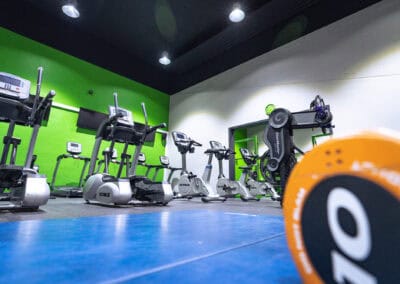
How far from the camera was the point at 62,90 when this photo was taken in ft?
22.2

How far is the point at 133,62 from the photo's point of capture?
8.55 metres

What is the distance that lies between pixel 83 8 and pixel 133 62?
252cm

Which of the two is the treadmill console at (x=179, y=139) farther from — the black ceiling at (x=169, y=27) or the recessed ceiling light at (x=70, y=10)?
the recessed ceiling light at (x=70, y=10)

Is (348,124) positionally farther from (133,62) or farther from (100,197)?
→ (133,62)

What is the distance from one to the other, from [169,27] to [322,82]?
4.39 metres

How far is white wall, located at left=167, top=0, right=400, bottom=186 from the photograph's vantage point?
4.90 metres

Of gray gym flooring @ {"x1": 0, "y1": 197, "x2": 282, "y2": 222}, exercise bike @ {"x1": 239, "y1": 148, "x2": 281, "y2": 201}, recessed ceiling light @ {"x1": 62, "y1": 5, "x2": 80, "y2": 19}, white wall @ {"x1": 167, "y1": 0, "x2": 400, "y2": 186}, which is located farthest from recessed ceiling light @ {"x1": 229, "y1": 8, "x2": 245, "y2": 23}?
gray gym flooring @ {"x1": 0, "y1": 197, "x2": 282, "y2": 222}

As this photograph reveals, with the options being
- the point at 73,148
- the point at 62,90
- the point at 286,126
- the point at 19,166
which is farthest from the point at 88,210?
the point at 62,90

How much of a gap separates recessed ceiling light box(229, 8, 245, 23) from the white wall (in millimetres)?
1545

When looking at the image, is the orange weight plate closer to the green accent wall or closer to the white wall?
the white wall

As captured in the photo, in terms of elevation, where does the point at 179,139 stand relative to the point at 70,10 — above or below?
below

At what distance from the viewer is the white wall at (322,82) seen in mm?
4898

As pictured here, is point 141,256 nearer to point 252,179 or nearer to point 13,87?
point 13,87

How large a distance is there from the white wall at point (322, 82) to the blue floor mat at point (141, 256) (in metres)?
4.25
